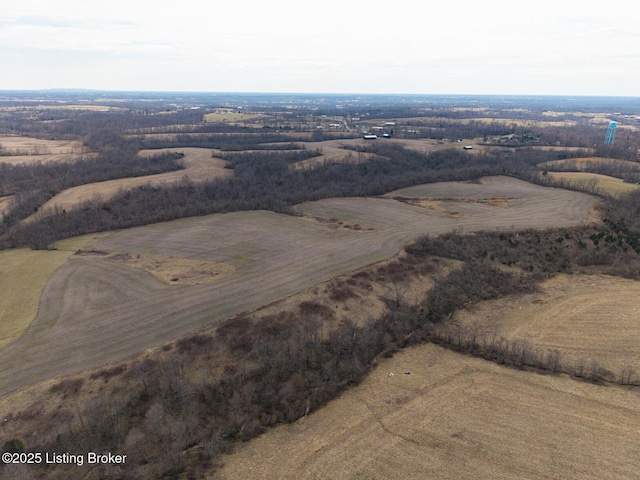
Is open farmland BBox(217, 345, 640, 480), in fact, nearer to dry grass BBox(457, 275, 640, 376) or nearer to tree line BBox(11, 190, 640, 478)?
tree line BBox(11, 190, 640, 478)

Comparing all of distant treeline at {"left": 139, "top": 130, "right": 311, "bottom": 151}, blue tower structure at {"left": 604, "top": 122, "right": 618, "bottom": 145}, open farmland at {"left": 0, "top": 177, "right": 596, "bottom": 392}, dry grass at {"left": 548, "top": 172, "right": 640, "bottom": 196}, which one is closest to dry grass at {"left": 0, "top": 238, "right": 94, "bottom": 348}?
open farmland at {"left": 0, "top": 177, "right": 596, "bottom": 392}

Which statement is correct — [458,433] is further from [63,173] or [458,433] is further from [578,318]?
[63,173]

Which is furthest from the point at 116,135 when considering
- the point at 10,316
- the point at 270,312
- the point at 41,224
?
the point at 270,312

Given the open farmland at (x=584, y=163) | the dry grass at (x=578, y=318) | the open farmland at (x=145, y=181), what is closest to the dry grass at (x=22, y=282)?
the open farmland at (x=145, y=181)

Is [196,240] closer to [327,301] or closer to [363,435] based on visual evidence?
[327,301]

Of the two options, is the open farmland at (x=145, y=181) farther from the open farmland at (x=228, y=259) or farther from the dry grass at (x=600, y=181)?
the dry grass at (x=600, y=181)
